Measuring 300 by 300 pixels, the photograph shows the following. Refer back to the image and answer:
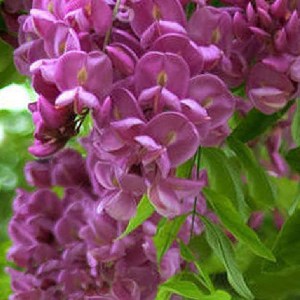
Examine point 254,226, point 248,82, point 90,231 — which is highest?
point 248,82

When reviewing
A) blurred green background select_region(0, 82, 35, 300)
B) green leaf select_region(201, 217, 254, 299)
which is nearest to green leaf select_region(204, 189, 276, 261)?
green leaf select_region(201, 217, 254, 299)

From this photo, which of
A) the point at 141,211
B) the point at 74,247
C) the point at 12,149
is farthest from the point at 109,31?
the point at 12,149

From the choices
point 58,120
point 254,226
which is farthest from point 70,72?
point 254,226

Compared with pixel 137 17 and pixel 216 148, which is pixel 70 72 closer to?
pixel 137 17

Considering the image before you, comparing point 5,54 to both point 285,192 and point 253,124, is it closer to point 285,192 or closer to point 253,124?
point 253,124

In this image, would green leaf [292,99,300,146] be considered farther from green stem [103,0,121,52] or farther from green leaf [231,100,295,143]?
green stem [103,0,121,52]

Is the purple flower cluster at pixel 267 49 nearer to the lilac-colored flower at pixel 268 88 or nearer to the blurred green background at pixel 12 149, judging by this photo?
the lilac-colored flower at pixel 268 88
